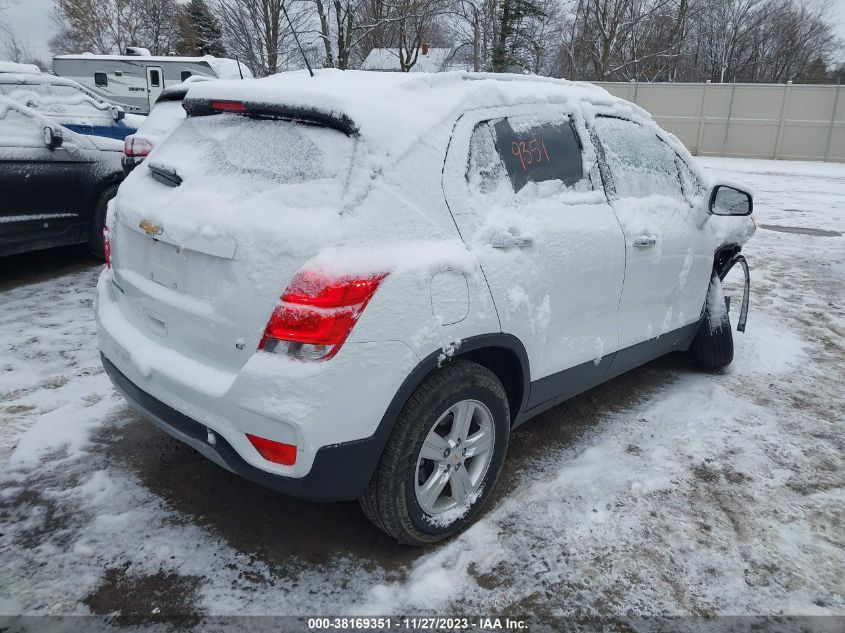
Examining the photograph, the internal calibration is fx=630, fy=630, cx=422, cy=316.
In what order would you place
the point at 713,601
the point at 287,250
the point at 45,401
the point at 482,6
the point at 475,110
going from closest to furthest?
the point at 287,250 < the point at 713,601 < the point at 475,110 < the point at 45,401 < the point at 482,6

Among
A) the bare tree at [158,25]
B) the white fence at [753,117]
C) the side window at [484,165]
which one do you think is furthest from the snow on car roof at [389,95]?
the bare tree at [158,25]

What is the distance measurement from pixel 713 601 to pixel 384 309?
1.67 metres

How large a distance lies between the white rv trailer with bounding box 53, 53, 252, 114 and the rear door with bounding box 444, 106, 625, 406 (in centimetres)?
1816

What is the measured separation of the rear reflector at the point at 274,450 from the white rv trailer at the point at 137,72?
19.0 metres

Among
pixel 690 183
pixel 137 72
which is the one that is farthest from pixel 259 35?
pixel 690 183

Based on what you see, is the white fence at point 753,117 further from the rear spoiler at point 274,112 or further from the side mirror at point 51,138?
the rear spoiler at point 274,112

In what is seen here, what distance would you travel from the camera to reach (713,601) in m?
2.38

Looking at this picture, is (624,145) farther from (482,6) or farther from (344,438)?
(482,6)

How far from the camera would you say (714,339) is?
170 inches

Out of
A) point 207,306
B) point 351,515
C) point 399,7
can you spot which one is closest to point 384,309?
point 207,306

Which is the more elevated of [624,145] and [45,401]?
[624,145]

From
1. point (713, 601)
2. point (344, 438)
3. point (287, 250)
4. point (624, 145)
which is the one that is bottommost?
point (713, 601)

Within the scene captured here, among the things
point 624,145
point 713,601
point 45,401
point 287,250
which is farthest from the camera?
point 45,401

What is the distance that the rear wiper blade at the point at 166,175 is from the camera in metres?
2.50
